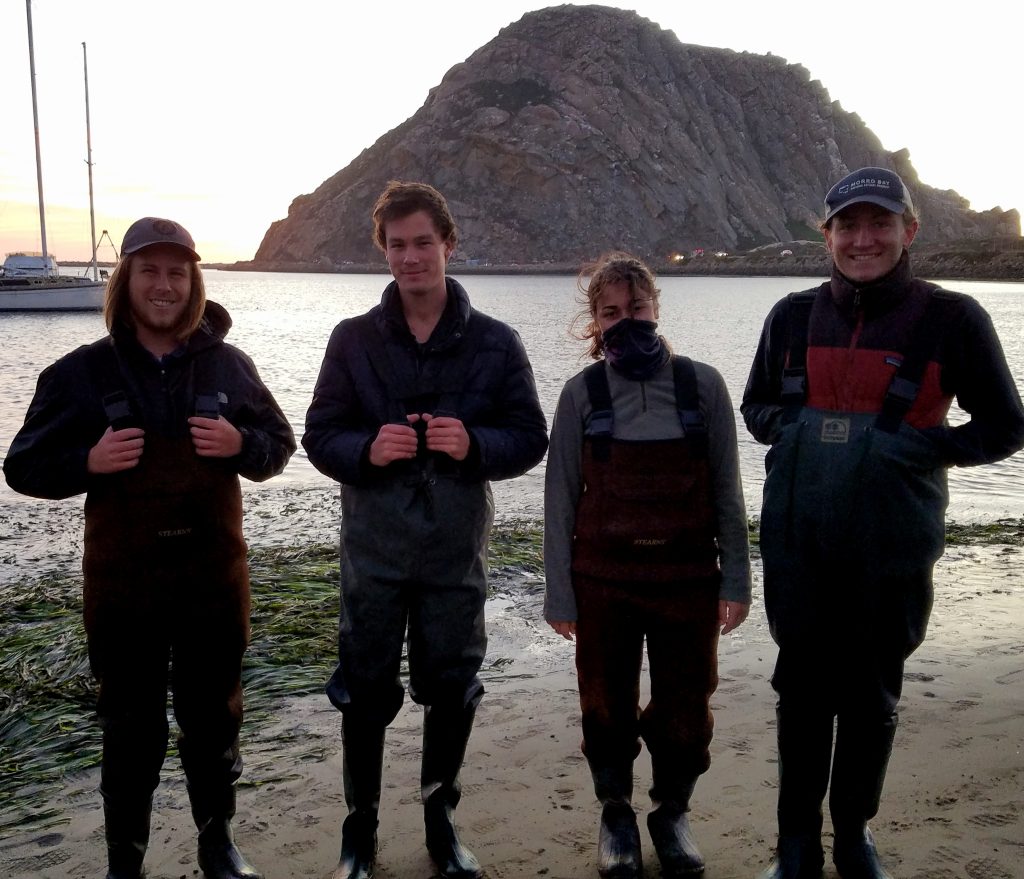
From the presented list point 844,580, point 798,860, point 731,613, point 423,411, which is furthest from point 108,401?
point 798,860

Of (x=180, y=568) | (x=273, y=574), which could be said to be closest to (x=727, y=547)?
(x=180, y=568)

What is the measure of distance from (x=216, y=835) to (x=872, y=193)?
3.24m

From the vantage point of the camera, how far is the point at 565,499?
3.29 m

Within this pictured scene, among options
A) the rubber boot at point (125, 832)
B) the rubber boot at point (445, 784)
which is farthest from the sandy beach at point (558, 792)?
the rubber boot at point (125, 832)

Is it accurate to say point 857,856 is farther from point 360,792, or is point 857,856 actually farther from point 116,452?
point 116,452

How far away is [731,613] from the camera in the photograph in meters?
3.21

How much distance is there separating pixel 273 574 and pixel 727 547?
5088 mm

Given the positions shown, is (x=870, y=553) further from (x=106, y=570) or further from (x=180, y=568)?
(x=106, y=570)

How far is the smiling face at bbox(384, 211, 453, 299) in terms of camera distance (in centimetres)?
325

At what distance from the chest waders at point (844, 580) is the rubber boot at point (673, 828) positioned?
30 cm

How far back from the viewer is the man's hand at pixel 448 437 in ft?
10.1

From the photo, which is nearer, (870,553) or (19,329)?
(870,553)

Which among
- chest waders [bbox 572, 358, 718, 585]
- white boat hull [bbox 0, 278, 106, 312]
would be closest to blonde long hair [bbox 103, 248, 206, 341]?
chest waders [bbox 572, 358, 718, 585]

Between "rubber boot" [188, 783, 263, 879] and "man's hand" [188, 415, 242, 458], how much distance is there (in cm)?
121
